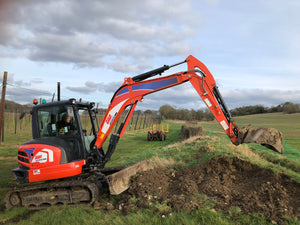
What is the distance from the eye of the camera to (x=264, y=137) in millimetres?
5836

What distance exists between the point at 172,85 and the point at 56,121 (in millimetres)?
3261

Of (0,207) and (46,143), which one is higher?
(46,143)

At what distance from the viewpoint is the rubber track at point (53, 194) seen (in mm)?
5930

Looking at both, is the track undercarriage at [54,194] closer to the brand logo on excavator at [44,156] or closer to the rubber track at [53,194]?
the rubber track at [53,194]

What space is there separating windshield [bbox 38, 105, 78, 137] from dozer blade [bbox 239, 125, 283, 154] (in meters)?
4.27

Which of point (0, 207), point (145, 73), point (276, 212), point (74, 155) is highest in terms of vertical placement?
point (145, 73)

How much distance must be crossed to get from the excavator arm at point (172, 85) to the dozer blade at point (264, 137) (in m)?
0.03

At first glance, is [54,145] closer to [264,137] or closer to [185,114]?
[264,137]

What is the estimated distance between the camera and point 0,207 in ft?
20.2

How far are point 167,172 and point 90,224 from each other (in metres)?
2.88

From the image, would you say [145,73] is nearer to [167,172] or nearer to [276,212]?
[167,172]

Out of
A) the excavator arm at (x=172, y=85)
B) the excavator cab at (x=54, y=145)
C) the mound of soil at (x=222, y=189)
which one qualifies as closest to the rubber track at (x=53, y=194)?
the excavator cab at (x=54, y=145)

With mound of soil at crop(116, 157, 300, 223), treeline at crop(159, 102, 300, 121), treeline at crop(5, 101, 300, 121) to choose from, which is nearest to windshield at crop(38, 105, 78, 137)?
mound of soil at crop(116, 157, 300, 223)

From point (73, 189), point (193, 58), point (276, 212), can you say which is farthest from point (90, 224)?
point (193, 58)
